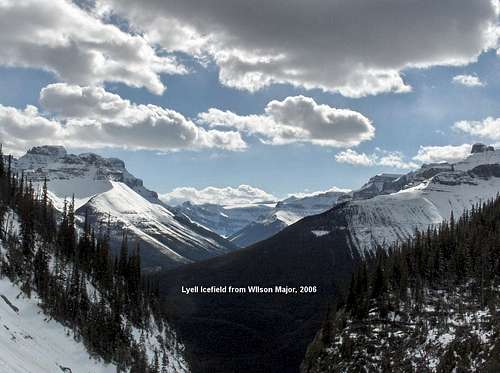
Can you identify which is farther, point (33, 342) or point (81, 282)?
point (81, 282)

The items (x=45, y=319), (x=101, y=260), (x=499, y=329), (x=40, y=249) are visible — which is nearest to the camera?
(x=45, y=319)

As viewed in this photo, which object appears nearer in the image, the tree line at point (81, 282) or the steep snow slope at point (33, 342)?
the steep snow slope at point (33, 342)

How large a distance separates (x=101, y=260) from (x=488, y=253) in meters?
125

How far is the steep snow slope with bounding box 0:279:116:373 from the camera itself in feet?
216

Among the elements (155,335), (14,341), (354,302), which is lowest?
(155,335)

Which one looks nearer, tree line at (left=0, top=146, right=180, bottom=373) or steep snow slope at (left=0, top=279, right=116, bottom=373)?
steep snow slope at (left=0, top=279, right=116, bottom=373)

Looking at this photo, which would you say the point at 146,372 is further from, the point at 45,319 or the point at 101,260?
the point at 101,260

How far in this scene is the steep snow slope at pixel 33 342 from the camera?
65.7 m

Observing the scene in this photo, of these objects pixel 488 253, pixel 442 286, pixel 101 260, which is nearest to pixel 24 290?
pixel 101 260

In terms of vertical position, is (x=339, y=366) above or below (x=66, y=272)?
below

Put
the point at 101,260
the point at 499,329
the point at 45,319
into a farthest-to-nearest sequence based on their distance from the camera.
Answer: the point at 101,260 → the point at 499,329 → the point at 45,319

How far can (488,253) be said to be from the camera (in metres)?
173

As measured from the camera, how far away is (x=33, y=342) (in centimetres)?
8456

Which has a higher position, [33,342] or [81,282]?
[81,282]
